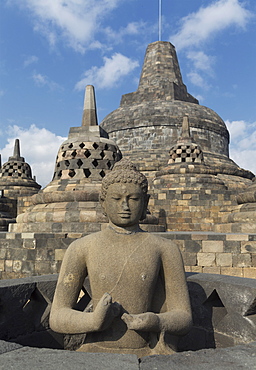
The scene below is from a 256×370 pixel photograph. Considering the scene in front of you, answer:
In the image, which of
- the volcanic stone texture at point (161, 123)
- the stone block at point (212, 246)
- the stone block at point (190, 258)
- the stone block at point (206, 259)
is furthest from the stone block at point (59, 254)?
the volcanic stone texture at point (161, 123)

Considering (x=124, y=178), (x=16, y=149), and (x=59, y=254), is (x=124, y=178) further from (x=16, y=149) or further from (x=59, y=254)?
(x=16, y=149)

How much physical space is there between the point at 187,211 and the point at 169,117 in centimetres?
1124

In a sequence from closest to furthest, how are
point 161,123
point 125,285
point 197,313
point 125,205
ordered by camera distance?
point 125,285, point 125,205, point 197,313, point 161,123

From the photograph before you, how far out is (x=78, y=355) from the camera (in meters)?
1.60

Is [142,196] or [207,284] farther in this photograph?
[207,284]

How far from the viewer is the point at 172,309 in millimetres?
2361

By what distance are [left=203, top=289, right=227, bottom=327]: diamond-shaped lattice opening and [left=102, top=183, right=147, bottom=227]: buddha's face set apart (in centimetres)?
115

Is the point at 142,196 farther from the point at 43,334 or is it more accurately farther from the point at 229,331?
the point at 43,334

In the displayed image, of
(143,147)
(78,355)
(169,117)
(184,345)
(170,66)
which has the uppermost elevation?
(170,66)

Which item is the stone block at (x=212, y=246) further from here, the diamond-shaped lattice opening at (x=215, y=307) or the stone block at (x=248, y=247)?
the diamond-shaped lattice opening at (x=215, y=307)

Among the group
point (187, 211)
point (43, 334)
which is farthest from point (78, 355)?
point (187, 211)

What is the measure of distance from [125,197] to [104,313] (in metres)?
0.87

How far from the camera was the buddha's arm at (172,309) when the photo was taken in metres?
2.12

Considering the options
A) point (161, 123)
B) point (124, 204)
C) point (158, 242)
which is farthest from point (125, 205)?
point (161, 123)
